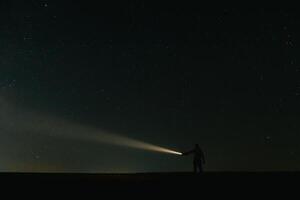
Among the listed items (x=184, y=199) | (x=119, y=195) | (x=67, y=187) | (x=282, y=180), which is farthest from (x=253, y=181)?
(x=67, y=187)

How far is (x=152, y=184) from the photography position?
12.0 m

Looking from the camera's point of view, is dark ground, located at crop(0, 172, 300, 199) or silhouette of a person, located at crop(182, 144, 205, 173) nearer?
dark ground, located at crop(0, 172, 300, 199)

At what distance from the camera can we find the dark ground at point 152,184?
11297 millimetres

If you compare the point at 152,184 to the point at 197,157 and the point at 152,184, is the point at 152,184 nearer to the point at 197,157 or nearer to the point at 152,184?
the point at 152,184

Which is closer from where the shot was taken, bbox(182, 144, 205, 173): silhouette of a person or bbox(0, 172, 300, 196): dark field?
bbox(0, 172, 300, 196): dark field

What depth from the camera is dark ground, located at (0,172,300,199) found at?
37.1ft

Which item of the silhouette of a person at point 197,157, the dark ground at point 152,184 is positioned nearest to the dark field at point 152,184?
the dark ground at point 152,184

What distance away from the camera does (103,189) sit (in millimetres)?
11445

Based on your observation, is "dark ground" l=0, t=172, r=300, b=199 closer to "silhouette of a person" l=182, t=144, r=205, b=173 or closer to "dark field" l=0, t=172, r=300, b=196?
"dark field" l=0, t=172, r=300, b=196

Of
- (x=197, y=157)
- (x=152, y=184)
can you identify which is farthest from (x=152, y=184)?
(x=197, y=157)

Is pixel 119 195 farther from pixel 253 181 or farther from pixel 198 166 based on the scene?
pixel 198 166

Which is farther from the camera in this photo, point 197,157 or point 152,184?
point 197,157

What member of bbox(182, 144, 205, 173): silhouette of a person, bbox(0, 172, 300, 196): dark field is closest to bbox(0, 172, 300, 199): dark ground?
bbox(0, 172, 300, 196): dark field

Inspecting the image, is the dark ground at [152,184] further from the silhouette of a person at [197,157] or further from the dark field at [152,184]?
the silhouette of a person at [197,157]
